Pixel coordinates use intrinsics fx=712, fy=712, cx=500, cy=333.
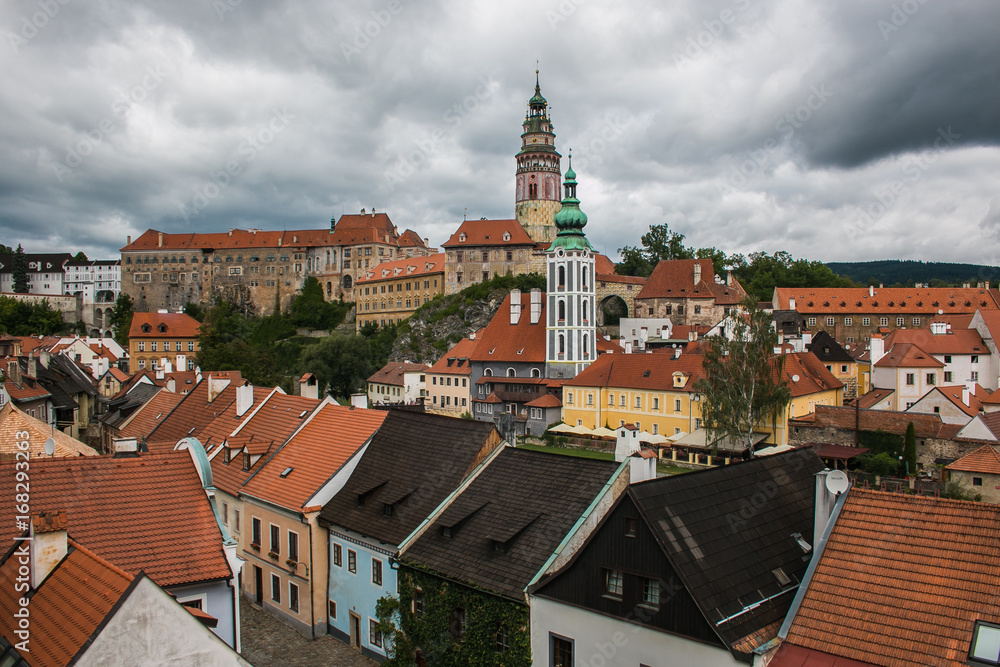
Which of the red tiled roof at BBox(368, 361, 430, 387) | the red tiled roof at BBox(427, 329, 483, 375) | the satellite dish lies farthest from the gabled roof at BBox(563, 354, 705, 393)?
the satellite dish

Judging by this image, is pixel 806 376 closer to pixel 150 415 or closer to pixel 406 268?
pixel 150 415

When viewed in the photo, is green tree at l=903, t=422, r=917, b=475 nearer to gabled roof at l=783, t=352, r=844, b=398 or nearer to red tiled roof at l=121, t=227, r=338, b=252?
gabled roof at l=783, t=352, r=844, b=398

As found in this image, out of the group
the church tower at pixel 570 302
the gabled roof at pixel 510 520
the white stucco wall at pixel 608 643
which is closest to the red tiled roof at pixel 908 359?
the church tower at pixel 570 302

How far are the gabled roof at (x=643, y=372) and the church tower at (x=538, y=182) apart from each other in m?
52.0

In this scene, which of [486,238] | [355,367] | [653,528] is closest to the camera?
[653,528]

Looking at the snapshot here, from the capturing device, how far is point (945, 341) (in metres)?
55.0

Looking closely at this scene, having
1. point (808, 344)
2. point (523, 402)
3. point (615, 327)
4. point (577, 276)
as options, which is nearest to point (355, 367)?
point (523, 402)

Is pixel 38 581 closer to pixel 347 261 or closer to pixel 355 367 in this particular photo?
pixel 355 367

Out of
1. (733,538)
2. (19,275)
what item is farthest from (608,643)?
(19,275)

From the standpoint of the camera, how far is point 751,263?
378 ft

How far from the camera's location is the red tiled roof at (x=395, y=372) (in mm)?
70312

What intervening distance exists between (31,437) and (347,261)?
98878 millimetres

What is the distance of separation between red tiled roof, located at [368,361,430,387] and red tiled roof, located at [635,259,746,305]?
95.2ft

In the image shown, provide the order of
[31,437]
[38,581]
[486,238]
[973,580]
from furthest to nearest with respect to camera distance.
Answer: [486,238], [31,437], [973,580], [38,581]
